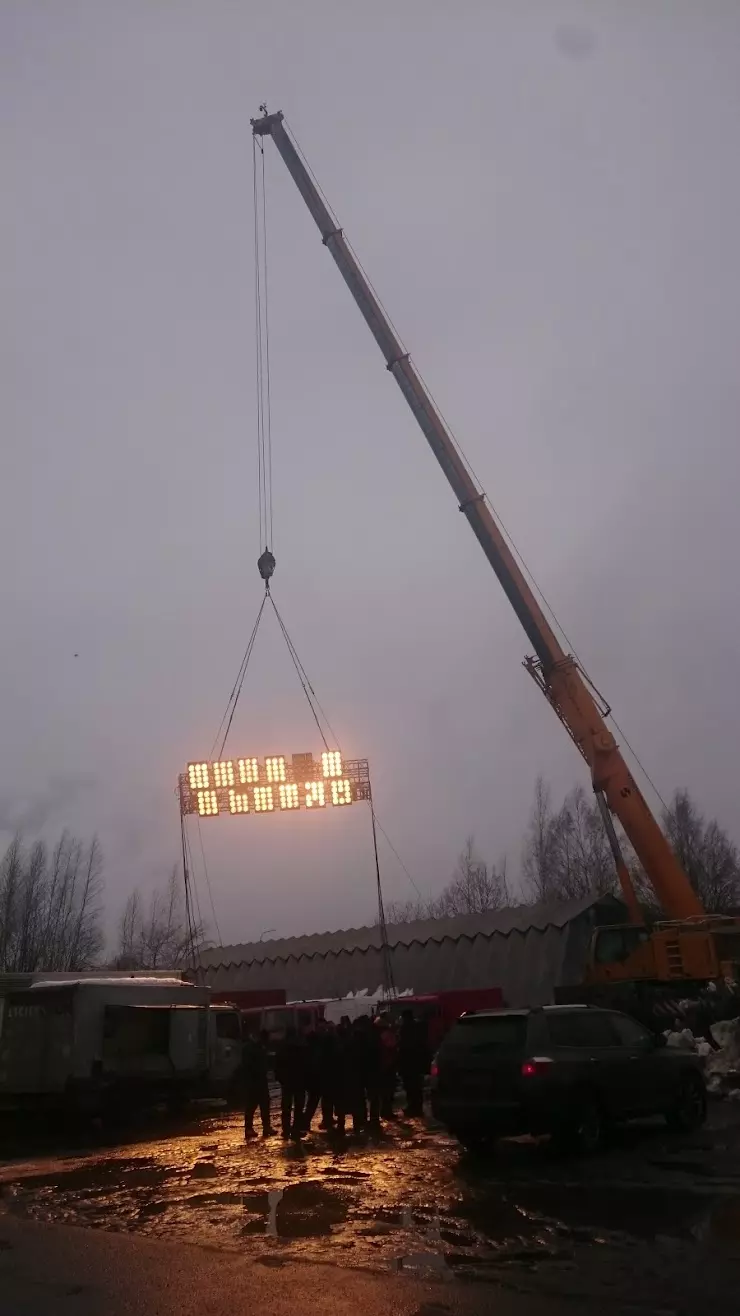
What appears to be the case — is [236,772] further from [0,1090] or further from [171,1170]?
[171,1170]

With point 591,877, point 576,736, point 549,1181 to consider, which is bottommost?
point 549,1181

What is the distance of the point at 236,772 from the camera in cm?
2311

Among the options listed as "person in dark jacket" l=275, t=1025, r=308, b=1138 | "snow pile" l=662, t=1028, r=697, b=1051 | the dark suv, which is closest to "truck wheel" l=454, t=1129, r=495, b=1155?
the dark suv

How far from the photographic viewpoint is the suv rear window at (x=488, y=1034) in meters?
11.2

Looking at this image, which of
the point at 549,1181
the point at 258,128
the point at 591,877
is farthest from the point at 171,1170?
the point at 591,877

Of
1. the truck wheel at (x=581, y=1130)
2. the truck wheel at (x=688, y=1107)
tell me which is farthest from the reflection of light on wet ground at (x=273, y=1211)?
the truck wheel at (x=688, y=1107)

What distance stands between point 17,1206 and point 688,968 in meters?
13.9

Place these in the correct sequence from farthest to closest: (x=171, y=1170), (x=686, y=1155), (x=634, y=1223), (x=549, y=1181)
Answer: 1. (x=171, y=1170)
2. (x=686, y=1155)
3. (x=549, y=1181)
4. (x=634, y=1223)

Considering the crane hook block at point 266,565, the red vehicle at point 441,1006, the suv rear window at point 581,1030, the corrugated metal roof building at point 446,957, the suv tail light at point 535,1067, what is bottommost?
the suv tail light at point 535,1067

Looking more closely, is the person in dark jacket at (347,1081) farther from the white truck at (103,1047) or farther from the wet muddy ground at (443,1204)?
the white truck at (103,1047)

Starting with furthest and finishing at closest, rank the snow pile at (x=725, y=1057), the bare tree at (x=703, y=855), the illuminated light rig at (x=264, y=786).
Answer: the bare tree at (x=703, y=855)
the illuminated light rig at (x=264, y=786)
the snow pile at (x=725, y=1057)

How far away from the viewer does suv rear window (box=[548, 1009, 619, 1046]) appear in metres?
11.4

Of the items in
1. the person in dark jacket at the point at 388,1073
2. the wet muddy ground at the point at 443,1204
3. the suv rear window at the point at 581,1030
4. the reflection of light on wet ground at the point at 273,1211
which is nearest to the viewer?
the wet muddy ground at the point at 443,1204

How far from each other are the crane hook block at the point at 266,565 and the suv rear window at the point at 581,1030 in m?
12.6
